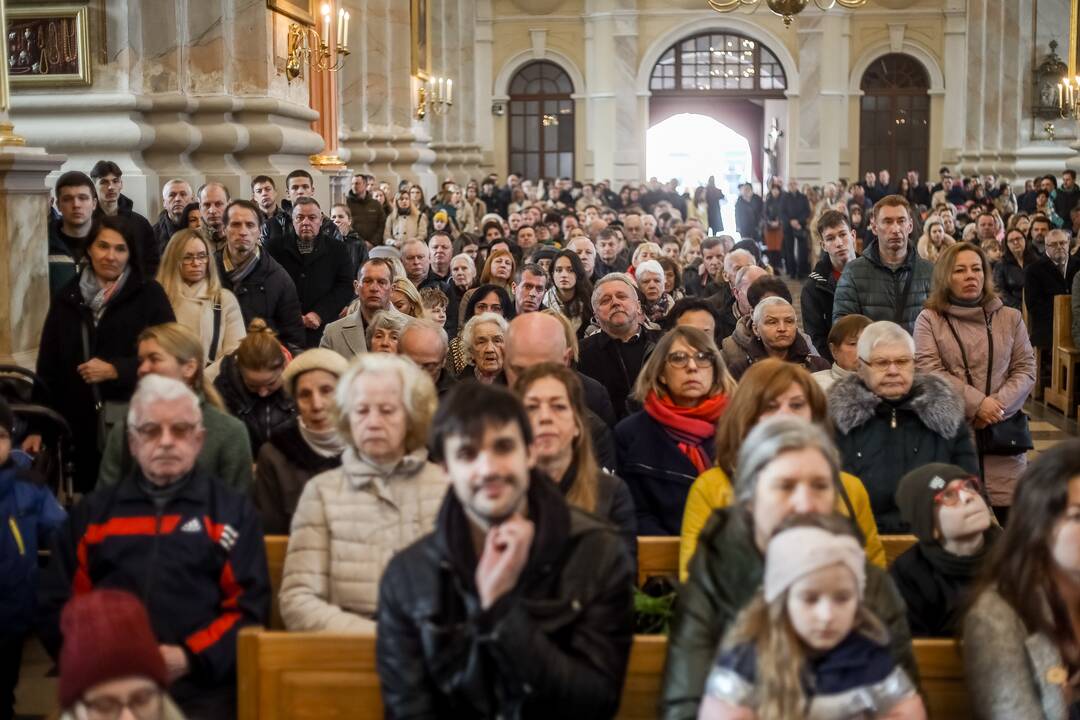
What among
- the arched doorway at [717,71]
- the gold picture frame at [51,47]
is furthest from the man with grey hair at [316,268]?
the arched doorway at [717,71]

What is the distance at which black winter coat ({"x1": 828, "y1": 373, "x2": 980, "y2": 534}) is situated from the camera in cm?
588

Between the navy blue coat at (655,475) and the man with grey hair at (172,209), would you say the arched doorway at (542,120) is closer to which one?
the man with grey hair at (172,209)

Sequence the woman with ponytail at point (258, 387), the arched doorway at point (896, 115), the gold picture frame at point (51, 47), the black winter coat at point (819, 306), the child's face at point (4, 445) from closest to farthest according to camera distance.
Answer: the child's face at point (4, 445) < the woman with ponytail at point (258, 387) < the black winter coat at point (819, 306) < the gold picture frame at point (51, 47) < the arched doorway at point (896, 115)

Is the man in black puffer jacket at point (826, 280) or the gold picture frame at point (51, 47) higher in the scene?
the gold picture frame at point (51, 47)

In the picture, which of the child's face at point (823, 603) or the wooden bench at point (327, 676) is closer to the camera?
the child's face at point (823, 603)

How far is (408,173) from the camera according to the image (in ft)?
69.4

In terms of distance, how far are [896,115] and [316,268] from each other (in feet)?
86.5

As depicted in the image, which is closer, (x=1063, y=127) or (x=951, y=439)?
(x=951, y=439)

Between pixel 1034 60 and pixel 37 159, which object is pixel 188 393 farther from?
pixel 1034 60

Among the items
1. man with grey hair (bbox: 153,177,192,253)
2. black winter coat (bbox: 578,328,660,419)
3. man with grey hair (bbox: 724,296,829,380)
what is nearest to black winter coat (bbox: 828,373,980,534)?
man with grey hair (bbox: 724,296,829,380)

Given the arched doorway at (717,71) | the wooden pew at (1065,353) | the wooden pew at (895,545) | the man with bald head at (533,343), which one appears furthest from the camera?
the arched doorway at (717,71)

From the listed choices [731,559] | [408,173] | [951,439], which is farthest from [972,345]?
[408,173]

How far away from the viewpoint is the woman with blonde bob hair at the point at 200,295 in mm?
7316

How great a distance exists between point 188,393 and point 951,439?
9.56 ft
